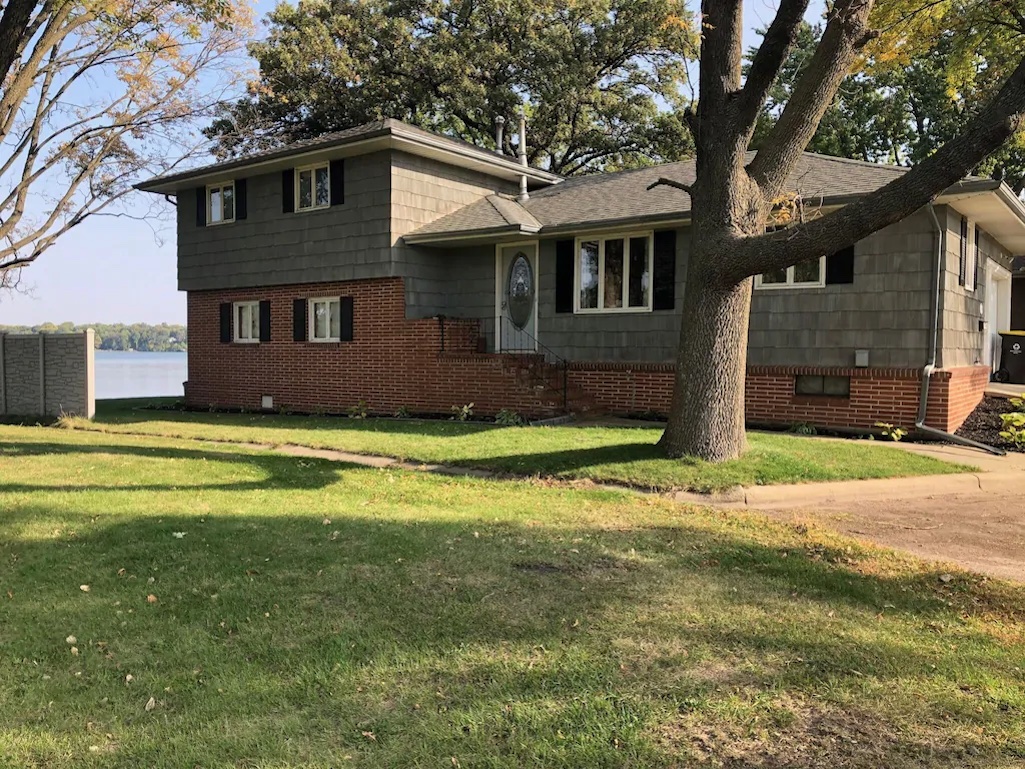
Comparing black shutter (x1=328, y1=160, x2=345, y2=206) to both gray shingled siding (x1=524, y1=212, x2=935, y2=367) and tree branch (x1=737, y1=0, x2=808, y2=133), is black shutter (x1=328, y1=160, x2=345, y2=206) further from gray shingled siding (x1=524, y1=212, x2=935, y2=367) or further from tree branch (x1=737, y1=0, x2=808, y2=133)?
tree branch (x1=737, y1=0, x2=808, y2=133)

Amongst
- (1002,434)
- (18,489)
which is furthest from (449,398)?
(1002,434)

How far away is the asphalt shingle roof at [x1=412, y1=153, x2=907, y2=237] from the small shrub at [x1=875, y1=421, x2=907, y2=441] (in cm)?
345

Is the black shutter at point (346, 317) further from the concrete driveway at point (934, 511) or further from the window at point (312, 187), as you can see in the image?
the concrete driveway at point (934, 511)

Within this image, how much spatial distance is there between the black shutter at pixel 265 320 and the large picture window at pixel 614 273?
25.4 ft

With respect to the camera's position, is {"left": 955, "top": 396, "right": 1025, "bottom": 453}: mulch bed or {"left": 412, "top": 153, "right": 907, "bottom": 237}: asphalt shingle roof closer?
{"left": 955, "top": 396, "right": 1025, "bottom": 453}: mulch bed

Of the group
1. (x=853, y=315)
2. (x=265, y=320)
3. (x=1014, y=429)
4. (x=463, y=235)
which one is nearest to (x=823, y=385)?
(x=853, y=315)

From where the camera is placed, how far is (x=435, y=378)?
1497cm

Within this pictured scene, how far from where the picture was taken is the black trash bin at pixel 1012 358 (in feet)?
60.4

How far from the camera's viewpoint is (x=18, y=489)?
24.1 feet

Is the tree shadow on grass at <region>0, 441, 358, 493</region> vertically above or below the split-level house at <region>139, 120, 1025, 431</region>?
below

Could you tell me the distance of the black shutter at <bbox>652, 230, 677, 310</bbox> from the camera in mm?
13117

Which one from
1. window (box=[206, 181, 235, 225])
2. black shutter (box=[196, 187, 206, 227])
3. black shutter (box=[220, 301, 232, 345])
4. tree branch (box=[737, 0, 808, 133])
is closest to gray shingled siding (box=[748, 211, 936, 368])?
tree branch (box=[737, 0, 808, 133])

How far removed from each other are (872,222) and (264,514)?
19.6 ft

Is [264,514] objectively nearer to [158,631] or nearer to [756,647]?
[158,631]
